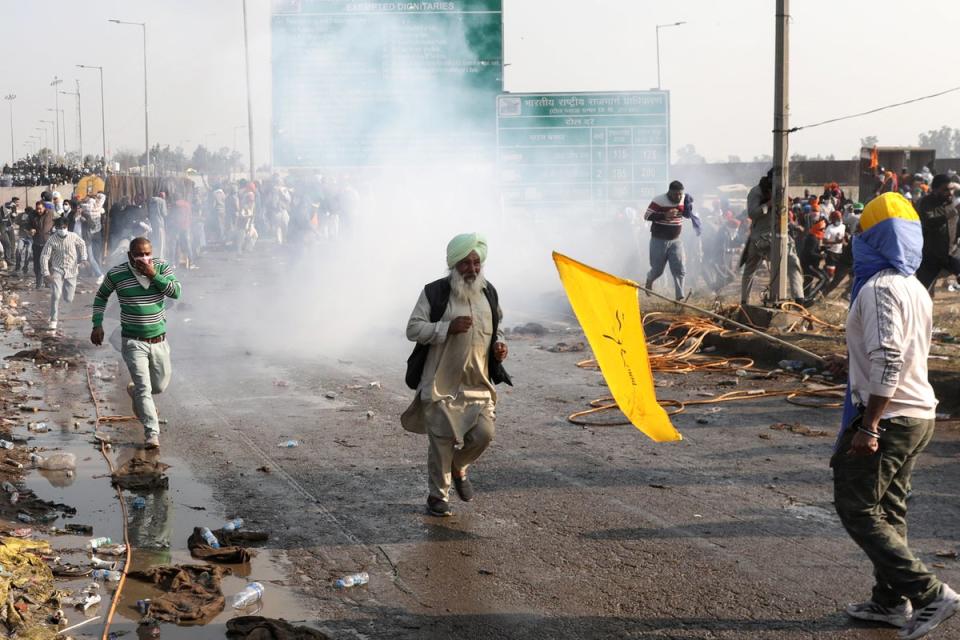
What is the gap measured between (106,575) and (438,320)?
2267 millimetres

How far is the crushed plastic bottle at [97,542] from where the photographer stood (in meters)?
6.18

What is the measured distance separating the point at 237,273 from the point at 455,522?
69.7ft

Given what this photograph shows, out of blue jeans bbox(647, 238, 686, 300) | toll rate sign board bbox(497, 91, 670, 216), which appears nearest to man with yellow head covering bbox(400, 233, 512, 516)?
blue jeans bbox(647, 238, 686, 300)

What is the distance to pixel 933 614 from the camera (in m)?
4.58

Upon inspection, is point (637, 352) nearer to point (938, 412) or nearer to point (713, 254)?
point (938, 412)

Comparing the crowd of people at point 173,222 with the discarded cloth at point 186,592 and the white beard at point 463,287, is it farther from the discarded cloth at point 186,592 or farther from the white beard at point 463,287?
the discarded cloth at point 186,592

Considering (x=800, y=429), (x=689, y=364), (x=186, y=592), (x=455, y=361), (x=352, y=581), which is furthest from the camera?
(x=689, y=364)

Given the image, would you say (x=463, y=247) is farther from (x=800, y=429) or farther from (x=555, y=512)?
(x=800, y=429)

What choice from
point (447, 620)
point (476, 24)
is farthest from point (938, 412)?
point (476, 24)

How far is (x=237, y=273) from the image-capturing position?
2698 centimetres

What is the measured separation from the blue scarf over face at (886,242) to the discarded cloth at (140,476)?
4.74m

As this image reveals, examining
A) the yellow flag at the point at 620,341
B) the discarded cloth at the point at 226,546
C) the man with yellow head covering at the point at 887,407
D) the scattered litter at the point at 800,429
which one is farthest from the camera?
the scattered litter at the point at 800,429

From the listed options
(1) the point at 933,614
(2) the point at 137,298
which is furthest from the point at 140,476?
(1) the point at 933,614

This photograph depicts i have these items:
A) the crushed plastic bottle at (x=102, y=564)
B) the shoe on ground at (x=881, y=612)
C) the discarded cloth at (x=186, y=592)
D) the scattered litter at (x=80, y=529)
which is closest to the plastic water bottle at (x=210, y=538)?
the discarded cloth at (x=186, y=592)
